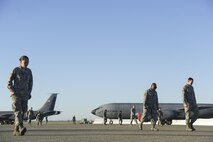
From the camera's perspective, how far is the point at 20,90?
9570mm

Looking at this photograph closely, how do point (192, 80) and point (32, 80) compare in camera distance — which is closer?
point (32, 80)

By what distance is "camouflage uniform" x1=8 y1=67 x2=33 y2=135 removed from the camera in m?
9.43

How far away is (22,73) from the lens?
9.69 m

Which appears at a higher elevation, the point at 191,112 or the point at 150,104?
the point at 150,104

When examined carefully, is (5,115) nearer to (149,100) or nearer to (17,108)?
(149,100)

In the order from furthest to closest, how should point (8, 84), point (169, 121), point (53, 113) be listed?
point (53, 113)
point (169, 121)
point (8, 84)

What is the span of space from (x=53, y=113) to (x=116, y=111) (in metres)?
10.9

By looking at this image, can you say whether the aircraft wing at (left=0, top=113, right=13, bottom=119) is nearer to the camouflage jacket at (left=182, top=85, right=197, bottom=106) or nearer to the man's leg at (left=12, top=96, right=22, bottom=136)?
the camouflage jacket at (left=182, top=85, right=197, bottom=106)

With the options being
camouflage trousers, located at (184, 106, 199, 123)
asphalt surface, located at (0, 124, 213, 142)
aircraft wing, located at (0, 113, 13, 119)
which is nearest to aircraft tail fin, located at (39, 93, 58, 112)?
aircraft wing, located at (0, 113, 13, 119)

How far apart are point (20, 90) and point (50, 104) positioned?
171 feet

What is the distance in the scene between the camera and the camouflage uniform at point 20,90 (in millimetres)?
9430

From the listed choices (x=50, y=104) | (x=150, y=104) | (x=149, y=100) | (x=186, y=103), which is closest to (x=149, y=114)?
(x=150, y=104)

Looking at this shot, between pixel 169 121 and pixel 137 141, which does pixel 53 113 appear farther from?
pixel 137 141

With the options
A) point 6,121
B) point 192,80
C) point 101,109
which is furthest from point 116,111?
point 192,80
